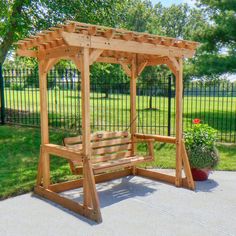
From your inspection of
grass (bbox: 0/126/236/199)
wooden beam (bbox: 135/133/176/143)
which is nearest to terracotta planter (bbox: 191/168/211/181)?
wooden beam (bbox: 135/133/176/143)

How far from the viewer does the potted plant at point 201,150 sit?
570 centimetres

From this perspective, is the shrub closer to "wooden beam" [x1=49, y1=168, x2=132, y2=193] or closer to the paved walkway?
the paved walkway

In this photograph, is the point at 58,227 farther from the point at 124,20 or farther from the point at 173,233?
the point at 124,20

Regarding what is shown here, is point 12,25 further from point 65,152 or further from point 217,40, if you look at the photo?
point 217,40

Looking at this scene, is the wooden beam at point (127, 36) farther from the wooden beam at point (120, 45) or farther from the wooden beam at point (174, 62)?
the wooden beam at point (174, 62)

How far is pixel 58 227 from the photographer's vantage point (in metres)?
3.99

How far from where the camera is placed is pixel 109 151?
19.1 feet

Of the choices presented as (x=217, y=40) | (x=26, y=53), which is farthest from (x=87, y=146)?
(x=217, y=40)

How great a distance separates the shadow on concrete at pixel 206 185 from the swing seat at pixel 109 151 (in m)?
0.93

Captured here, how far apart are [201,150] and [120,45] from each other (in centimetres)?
245

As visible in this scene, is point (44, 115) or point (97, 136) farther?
point (97, 136)

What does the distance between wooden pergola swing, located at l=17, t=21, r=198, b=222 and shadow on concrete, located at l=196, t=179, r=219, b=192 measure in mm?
170

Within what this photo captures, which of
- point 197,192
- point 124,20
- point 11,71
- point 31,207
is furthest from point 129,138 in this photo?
point 124,20

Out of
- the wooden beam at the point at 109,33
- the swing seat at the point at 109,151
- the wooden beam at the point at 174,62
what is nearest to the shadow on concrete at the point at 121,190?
the swing seat at the point at 109,151
